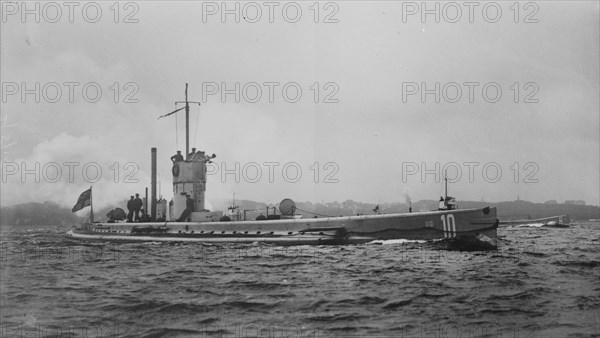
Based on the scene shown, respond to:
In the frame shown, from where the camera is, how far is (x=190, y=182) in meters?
36.2

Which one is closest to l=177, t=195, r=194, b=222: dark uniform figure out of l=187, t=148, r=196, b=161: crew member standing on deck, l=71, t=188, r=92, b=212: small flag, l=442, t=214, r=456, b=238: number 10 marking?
l=187, t=148, r=196, b=161: crew member standing on deck

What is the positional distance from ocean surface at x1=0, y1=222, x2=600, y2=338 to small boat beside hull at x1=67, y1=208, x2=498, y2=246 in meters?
4.28

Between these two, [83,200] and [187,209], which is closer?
[187,209]

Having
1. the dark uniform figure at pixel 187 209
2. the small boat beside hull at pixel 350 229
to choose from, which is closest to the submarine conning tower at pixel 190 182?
the dark uniform figure at pixel 187 209

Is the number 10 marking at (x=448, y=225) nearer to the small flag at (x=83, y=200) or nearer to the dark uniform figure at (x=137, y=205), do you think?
the dark uniform figure at (x=137, y=205)

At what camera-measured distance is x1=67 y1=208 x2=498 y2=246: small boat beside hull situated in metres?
25.2

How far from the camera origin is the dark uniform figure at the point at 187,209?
3547cm

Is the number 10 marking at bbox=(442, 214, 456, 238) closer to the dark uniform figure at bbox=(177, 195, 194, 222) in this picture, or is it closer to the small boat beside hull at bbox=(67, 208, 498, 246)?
the small boat beside hull at bbox=(67, 208, 498, 246)

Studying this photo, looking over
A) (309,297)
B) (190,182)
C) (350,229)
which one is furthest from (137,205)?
(309,297)

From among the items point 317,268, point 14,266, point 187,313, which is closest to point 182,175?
point 14,266

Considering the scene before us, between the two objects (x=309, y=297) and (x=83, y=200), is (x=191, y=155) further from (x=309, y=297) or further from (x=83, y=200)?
(x=309, y=297)

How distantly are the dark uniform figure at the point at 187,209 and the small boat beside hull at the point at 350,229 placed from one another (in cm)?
229

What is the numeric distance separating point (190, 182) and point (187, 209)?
1.93 meters

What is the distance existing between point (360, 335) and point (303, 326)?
118cm
